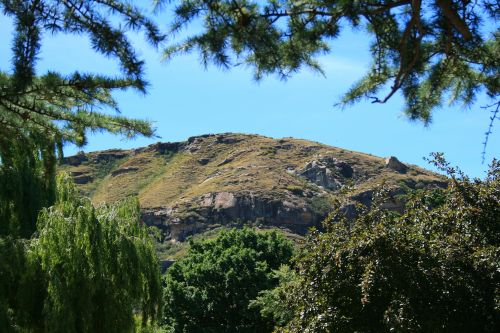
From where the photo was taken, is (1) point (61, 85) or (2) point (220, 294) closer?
(1) point (61, 85)

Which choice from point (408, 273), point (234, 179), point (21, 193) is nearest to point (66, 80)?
point (408, 273)

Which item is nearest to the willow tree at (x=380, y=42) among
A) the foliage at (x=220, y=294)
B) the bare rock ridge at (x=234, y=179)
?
the foliage at (x=220, y=294)

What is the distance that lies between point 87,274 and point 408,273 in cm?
467

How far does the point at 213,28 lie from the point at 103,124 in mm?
1425

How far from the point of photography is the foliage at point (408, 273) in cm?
815

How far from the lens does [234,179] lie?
4154 inches

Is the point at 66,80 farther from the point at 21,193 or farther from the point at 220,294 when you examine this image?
the point at 220,294

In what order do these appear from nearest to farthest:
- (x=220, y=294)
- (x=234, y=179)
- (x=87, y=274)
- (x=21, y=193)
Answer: (x=87, y=274) < (x=21, y=193) < (x=220, y=294) < (x=234, y=179)

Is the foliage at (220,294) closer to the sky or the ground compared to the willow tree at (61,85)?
closer to the ground

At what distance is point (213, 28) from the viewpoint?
4.66 metres

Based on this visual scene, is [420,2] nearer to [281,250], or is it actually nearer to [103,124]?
[103,124]

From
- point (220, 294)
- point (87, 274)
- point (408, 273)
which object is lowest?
point (220, 294)

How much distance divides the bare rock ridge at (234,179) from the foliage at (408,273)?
75.5 metres

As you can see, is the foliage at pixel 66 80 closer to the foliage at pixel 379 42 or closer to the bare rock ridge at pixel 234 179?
the foliage at pixel 379 42
